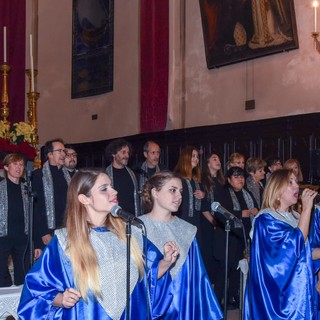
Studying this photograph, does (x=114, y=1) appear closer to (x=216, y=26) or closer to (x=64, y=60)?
(x=64, y=60)

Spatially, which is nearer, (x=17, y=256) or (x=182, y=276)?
(x=182, y=276)

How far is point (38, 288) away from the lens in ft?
12.2

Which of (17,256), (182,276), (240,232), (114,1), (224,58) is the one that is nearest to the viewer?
(182,276)

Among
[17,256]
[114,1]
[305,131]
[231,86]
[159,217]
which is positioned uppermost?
[114,1]

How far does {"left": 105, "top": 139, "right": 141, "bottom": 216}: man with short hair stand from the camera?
761cm

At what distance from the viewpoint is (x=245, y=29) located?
10.7 metres

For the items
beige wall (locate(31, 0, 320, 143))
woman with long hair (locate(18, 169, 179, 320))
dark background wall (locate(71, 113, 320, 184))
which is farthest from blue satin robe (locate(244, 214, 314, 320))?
beige wall (locate(31, 0, 320, 143))

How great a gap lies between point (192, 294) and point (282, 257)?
86 centimetres

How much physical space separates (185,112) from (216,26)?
4.99 feet

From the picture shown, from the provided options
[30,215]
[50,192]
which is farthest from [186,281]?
[50,192]

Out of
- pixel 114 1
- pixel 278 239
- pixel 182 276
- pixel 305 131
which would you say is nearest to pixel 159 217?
pixel 182 276

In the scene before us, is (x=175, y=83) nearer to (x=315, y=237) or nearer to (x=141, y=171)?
(x=141, y=171)

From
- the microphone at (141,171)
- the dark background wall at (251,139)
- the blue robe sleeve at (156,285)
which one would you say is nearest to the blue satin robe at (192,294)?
the blue robe sleeve at (156,285)

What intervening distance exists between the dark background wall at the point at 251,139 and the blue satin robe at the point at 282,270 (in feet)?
11.6
